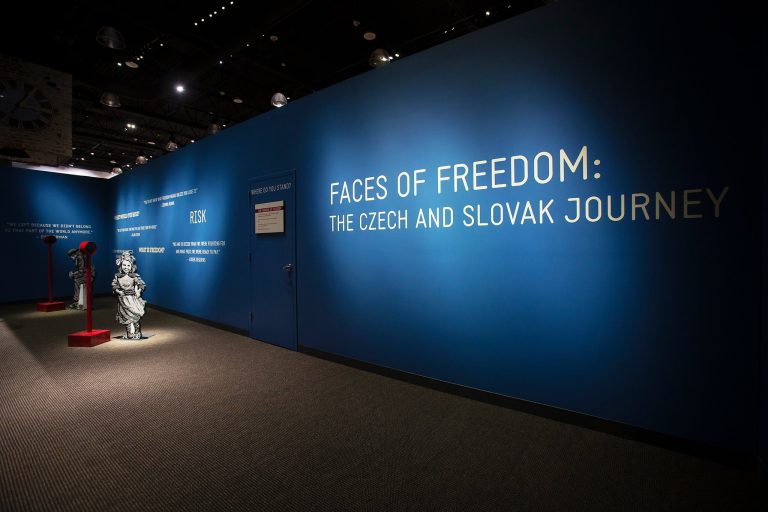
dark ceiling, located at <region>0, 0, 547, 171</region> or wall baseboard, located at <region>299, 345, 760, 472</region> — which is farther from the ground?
dark ceiling, located at <region>0, 0, 547, 171</region>

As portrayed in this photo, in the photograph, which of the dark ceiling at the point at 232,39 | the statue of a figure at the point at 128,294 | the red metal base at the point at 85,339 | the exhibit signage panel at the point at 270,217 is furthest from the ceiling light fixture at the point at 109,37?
the red metal base at the point at 85,339

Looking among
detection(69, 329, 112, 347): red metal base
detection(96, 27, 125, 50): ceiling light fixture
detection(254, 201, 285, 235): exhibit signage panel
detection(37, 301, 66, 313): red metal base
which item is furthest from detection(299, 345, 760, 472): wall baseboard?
detection(37, 301, 66, 313): red metal base

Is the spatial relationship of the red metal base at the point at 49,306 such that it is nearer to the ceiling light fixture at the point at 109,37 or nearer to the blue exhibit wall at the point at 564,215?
the ceiling light fixture at the point at 109,37

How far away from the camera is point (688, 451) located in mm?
2178

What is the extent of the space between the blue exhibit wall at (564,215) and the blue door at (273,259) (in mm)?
496

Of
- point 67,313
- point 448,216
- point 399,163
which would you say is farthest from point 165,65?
point 448,216

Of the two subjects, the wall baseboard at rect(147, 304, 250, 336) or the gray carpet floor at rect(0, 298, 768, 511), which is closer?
the gray carpet floor at rect(0, 298, 768, 511)

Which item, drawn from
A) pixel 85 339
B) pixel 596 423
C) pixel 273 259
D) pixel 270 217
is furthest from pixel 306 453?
pixel 85 339

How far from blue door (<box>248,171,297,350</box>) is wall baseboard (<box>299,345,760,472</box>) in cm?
156

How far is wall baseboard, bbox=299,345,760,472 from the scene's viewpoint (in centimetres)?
207

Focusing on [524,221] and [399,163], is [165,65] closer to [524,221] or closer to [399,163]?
[399,163]

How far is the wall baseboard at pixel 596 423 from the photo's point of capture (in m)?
2.07

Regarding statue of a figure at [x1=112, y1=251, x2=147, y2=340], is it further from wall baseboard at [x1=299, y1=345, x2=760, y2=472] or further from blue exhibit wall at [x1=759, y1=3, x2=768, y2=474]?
blue exhibit wall at [x1=759, y1=3, x2=768, y2=474]

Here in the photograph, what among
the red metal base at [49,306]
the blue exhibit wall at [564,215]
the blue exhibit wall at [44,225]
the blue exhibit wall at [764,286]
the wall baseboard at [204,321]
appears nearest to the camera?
the blue exhibit wall at [764,286]
